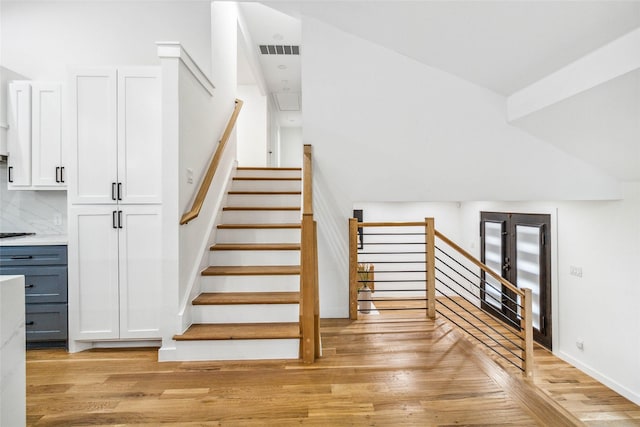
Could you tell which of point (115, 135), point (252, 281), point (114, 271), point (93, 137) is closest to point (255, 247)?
point (252, 281)

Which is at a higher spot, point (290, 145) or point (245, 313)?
point (290, 145)

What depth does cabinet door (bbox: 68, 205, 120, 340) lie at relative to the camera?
9.02 ft

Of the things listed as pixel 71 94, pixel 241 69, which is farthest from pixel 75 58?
pixel 241 69

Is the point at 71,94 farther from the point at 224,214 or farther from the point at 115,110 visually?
the point at 224,214

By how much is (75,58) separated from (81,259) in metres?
2.20

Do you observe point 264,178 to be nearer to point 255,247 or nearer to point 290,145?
point 255,247

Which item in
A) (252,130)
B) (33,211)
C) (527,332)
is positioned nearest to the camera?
(527,332)

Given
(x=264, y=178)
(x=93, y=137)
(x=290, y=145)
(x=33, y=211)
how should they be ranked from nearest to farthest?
(x=93, y=137), (x=33, y=211), (x=264, y=178), (x=290, y=145)

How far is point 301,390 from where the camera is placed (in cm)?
214

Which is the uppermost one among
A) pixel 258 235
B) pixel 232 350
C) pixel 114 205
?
pixel 114 205

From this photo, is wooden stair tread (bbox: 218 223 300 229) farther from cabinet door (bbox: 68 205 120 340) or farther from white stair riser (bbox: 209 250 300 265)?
cabinet door (bbox: 68 205 120 340)

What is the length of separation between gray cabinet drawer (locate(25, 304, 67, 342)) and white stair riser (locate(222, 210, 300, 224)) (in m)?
1.65

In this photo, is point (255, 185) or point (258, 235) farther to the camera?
point (255, 185)

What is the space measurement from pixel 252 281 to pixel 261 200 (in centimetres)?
128
